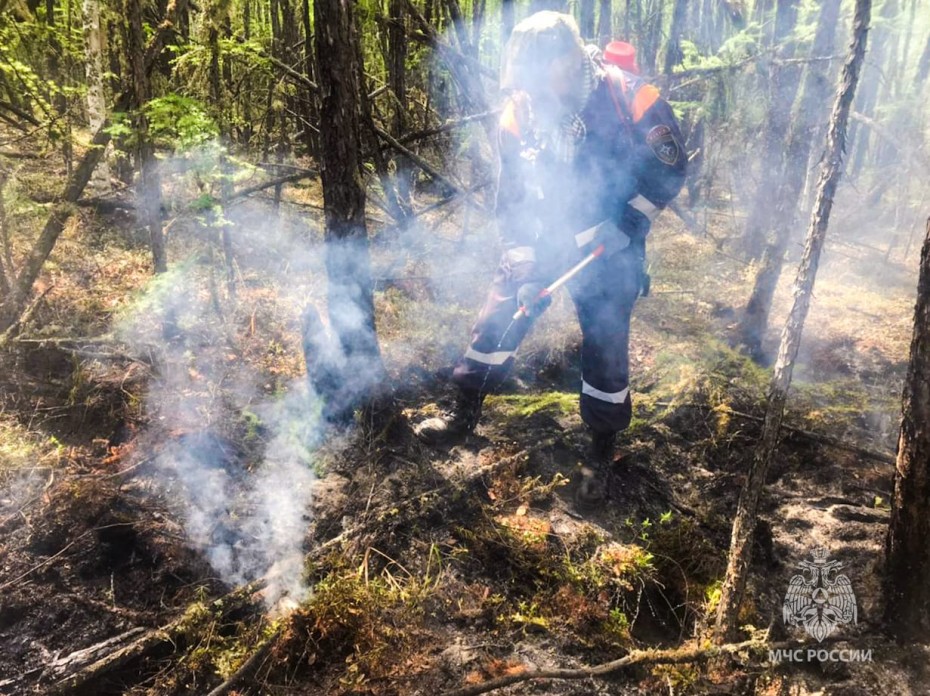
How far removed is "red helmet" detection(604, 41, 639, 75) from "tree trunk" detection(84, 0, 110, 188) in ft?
16.3

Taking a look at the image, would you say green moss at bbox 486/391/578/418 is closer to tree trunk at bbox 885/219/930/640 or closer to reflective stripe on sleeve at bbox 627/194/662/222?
reflective stripe on sleeve at bbox 627/194/662/222

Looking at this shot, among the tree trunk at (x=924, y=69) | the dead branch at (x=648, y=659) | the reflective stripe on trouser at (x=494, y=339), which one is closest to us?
the dead branch at (x=648, y=659)

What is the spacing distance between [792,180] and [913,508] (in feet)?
14.7

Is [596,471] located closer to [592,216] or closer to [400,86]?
[592,216]

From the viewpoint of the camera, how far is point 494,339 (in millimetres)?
3881

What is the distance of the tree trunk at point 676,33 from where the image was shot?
11.9 metres

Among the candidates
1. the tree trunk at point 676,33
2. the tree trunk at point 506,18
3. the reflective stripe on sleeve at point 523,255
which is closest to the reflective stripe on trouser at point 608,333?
the reflective stripe on sleeve at point 523,255

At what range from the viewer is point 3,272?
4277 mm

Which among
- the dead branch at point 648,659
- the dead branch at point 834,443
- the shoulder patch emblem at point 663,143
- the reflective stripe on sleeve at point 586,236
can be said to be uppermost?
the shoulder patch emblem at point 663,143

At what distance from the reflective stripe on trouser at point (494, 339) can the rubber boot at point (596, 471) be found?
2.89ft

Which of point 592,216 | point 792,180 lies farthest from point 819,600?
point 792,180

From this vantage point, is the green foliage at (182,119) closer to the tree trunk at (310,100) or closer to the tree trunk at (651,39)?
the tree trunk at (310,100)

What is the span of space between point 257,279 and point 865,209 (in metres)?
13.9

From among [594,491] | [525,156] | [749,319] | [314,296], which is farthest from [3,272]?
[749,319]
